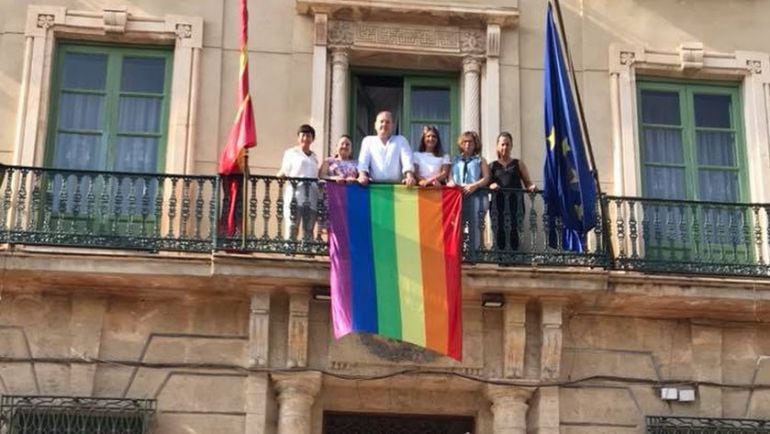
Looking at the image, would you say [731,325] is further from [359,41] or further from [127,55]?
[127,55]

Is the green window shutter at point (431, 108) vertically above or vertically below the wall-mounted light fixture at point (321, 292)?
above

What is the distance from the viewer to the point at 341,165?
11805 mm

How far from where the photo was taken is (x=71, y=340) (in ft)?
37.5

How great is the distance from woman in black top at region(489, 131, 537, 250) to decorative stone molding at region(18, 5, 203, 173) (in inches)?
115

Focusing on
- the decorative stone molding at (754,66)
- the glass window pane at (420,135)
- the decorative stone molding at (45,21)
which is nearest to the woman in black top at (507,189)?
the glass window pane at (420,135)

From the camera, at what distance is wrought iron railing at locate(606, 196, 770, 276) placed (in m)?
12.1

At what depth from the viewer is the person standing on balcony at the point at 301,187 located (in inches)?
455

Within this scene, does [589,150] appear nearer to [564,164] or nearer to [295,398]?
[564,164]

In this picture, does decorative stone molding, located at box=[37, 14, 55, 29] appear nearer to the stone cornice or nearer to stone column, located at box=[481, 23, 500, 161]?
the stone cornice

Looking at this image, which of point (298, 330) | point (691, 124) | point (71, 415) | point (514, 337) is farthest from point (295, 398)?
point (691, 124)

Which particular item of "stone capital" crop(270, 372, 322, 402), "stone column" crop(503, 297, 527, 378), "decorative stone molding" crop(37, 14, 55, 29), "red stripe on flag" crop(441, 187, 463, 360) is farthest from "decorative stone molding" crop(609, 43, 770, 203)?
"decorative stone molding" crop(37, 14, 55, 29)

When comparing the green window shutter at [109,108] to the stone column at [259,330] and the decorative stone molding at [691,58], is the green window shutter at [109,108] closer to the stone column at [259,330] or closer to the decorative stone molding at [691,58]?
the stone column at [259,330]

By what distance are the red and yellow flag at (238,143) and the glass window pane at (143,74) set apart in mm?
1249

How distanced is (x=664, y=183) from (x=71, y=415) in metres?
6.14
